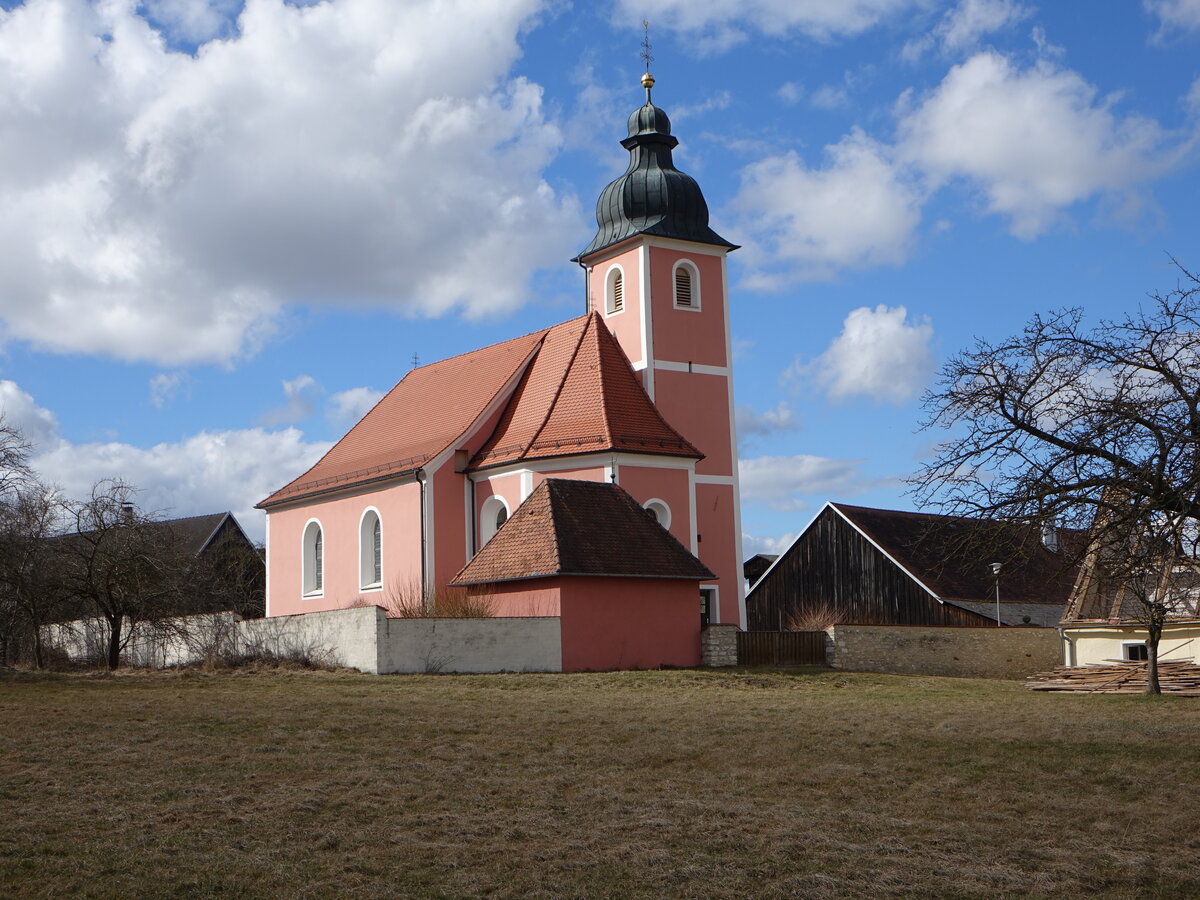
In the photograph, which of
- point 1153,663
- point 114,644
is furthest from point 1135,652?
point 114,644

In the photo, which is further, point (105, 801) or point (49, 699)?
point (49, 699)

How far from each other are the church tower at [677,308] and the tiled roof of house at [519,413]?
3.98 ft

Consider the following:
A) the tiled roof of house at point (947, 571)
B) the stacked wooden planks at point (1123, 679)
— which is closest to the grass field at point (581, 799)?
the stacked wooden planks at point (1123, 679)

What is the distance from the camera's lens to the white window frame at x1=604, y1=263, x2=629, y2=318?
120 ft

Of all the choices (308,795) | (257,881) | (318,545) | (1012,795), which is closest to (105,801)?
(308,795)

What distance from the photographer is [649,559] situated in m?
27.8

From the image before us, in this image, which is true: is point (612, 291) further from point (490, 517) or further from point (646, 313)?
point (490, 517)

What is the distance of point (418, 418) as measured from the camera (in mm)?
38844

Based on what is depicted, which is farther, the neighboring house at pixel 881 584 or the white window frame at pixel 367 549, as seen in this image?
the neighboring house at pixel 881 584

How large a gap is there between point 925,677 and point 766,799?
18.2 metres

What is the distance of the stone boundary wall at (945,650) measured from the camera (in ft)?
98.0

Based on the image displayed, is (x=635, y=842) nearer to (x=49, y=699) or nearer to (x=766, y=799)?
(x=766, y=799)

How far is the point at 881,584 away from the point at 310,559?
16.7 metres

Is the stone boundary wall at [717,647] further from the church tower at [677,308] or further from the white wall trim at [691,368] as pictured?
the white wall trim at [691,368]
